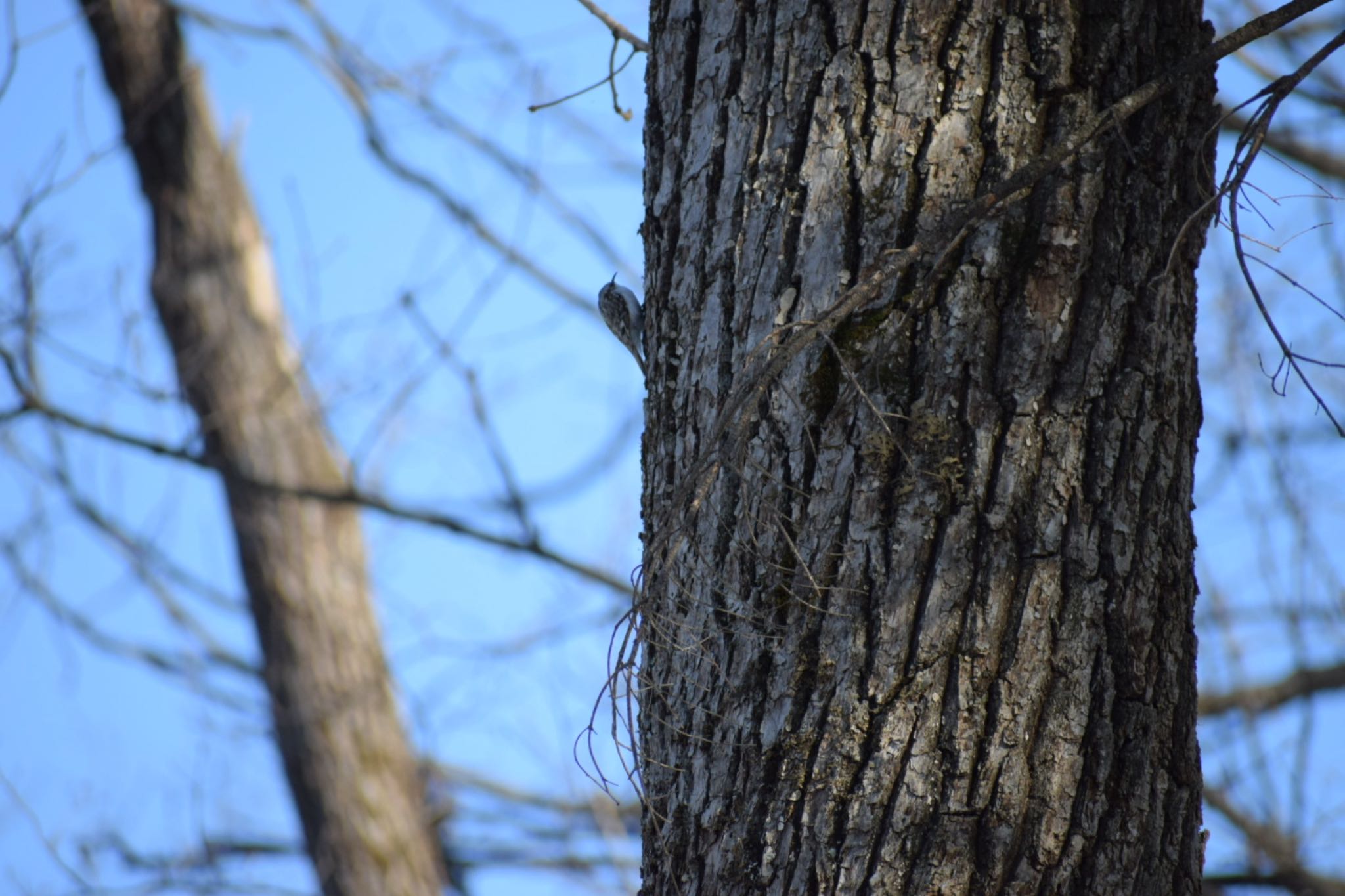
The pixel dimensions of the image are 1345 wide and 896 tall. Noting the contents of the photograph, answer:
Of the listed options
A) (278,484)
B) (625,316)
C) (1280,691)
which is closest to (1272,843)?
(1280,691)

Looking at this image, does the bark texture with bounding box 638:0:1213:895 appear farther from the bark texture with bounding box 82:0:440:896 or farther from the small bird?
the bark texture with bounding box 82:0:440:896

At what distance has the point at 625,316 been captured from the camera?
7.46 feet

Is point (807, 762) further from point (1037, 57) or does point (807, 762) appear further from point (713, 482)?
point (1037, 57)

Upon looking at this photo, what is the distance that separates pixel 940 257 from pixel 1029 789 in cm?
69

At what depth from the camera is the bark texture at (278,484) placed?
5117 millimetres

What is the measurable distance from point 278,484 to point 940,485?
417cm

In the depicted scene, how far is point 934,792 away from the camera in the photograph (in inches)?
55.4

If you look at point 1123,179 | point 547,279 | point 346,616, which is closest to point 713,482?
point 1123,179

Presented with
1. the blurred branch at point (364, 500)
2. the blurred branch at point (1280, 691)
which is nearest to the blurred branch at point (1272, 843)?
the blurred branch at point (1280, 691)

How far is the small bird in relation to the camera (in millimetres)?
2266

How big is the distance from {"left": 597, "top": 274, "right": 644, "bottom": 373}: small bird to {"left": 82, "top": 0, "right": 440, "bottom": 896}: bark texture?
10.3 ft

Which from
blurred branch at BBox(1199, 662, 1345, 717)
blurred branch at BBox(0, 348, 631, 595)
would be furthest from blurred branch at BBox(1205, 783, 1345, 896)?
blurred branch at BBox(0, 348, 631, 595)

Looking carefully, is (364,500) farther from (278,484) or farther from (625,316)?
(625,316)

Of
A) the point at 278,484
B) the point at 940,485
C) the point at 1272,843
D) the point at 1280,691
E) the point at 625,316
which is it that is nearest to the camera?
the point at 940,485
